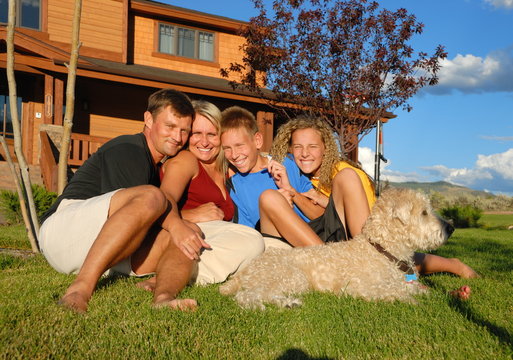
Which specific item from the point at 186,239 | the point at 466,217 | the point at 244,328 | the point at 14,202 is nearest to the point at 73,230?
the point at 186,239

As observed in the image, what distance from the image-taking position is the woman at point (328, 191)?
14.6ft

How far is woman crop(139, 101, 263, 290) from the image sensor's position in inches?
160

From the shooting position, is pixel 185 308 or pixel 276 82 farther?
pixel 276 82

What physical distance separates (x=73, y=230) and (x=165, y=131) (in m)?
1.35

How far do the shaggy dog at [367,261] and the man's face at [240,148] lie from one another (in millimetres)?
1365

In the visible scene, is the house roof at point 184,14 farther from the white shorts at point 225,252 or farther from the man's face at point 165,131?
the white shorts at point 225,252

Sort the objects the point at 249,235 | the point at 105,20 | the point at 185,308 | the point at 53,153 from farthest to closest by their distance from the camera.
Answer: the point at 105,20, the point at 53,153, the point at 249,235, the point at 185,308

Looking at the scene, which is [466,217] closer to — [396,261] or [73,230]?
[396,261]

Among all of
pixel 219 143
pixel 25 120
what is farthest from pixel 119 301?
pixel 25 120

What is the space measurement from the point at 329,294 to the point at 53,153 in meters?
12.4

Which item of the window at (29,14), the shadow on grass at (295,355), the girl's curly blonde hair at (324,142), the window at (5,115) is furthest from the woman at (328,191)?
the window at (5,115)

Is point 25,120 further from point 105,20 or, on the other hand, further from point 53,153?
point 105,20

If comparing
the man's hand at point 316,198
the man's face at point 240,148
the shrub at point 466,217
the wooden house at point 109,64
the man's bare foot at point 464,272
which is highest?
the wooden house at point 109,64

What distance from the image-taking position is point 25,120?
15984 mm
